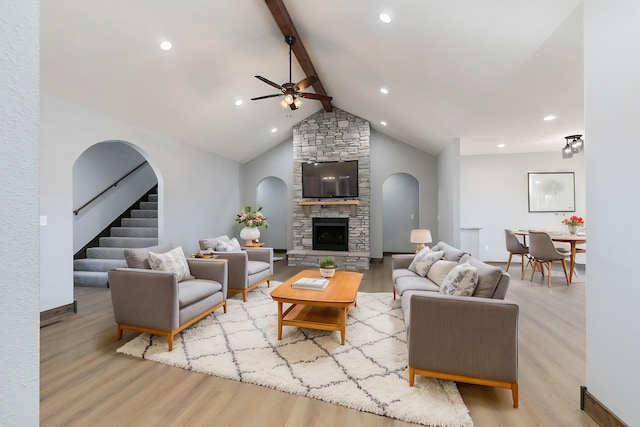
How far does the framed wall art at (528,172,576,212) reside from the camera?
6707 mm

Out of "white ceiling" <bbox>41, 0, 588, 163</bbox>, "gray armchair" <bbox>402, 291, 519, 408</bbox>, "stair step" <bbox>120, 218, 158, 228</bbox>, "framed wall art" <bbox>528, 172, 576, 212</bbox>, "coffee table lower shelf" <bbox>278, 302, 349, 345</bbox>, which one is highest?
"white ceiling" <bbox>41, 0, 588, 163</bbox>

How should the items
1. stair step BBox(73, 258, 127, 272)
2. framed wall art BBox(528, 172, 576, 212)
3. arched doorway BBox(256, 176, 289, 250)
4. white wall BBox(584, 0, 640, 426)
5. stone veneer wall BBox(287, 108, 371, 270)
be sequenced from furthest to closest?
arched doorway BBox(256, 176, 289, 250) → stone veneer wall BBox(287, 108, 371, 270) → framed wall art BBox(528, 172, 576, 212) → stair step BBox(73, 258, 127, 272) → white wall BBox(584, 0, 640, 426)

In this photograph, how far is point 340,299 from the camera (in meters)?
2.82

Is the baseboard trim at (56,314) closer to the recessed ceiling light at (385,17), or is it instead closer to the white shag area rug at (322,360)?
the white shag area rug at (322,360)

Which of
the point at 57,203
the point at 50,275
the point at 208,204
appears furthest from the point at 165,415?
the point at 208,204

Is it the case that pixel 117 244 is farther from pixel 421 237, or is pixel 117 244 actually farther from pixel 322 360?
pixel 421 237

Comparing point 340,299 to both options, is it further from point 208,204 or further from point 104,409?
point 208,204

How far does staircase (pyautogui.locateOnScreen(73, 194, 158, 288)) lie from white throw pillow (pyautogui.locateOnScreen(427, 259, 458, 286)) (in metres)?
4.78

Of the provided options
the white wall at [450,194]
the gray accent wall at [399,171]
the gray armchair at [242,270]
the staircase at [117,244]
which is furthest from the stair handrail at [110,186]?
the white wall at [450,194]

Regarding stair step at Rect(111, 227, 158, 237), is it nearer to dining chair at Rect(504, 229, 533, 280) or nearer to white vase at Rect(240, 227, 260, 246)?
white vase at Rect(240, 227, 260, 246)

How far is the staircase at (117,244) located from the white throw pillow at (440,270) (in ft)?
15.7

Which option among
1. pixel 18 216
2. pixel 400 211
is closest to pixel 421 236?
pixel 400 211

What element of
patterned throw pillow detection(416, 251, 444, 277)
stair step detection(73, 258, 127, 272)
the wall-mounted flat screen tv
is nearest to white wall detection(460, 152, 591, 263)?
the wall-mounted flat screen tv

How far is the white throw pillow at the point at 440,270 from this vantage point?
3273 millimetres
